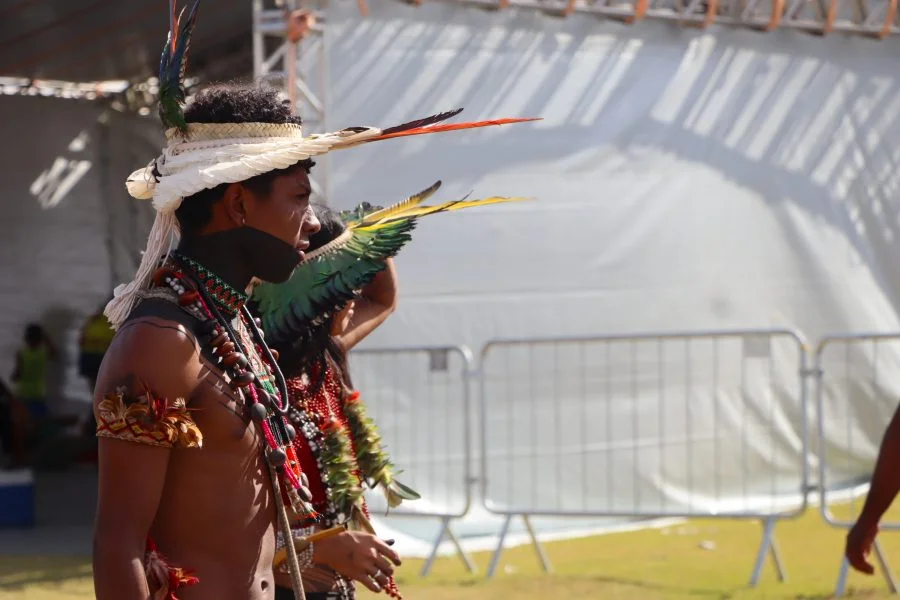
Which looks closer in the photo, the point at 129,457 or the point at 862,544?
the point at 129,457

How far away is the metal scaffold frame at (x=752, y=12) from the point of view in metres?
9.11

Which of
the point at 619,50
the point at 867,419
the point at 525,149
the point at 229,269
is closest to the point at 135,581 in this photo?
the point at 229,269

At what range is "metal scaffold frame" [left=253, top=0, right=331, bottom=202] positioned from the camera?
7.59 metres

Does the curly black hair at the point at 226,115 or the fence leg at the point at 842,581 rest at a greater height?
the curly black hair at the point at 226,115

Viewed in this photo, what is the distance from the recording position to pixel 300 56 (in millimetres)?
7941

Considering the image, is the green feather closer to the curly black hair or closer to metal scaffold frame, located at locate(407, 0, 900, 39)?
the curly black hair

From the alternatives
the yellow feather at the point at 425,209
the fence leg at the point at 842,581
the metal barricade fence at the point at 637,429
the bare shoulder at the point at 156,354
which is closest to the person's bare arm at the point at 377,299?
the yellow feather at the point at 425,209

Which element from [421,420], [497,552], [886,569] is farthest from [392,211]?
[421,420]

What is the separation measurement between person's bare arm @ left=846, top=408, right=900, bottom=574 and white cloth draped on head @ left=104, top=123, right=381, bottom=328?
2.16 m

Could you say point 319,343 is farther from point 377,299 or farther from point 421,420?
point 421,420

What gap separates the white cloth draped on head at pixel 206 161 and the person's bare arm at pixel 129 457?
0.26 meters

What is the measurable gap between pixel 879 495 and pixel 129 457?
255cm

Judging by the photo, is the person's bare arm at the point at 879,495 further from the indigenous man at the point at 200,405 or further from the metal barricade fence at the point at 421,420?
the metal barricade fence at the point at 421,420

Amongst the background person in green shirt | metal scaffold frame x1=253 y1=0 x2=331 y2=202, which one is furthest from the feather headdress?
the background person in green shirt
